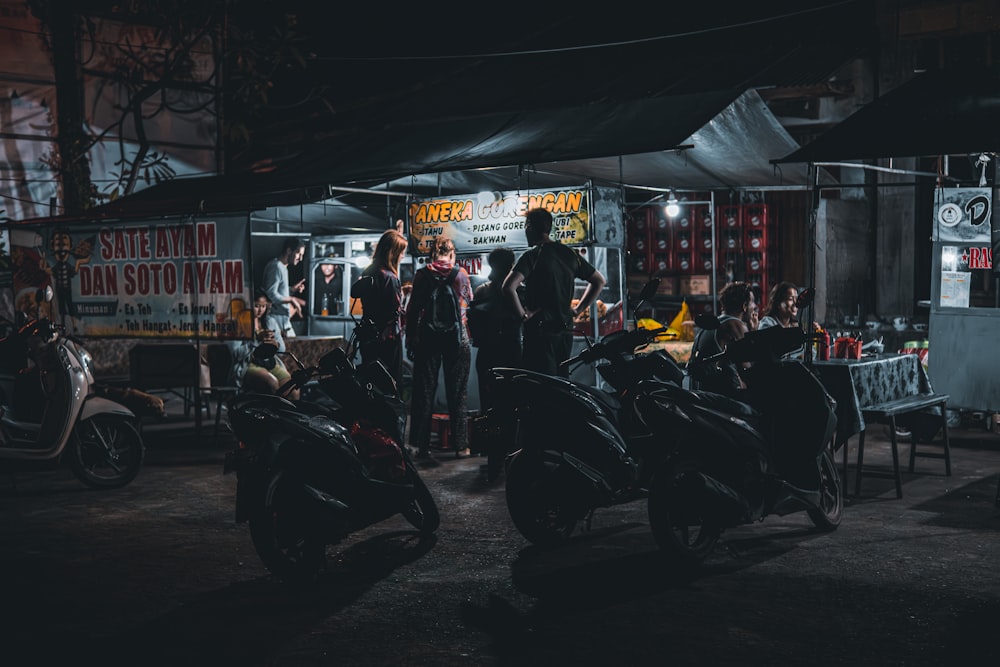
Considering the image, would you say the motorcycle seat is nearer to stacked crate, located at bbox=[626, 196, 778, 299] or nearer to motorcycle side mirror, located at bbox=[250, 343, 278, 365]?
motorcycle side mirror, located at bbox=[250, 343, 278, 365]

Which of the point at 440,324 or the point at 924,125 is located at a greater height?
the point at 924,125

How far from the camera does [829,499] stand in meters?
7.11

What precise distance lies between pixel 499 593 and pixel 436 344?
476cm

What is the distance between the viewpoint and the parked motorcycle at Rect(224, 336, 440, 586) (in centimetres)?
576

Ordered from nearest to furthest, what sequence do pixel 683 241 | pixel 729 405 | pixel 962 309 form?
pixel 729 405 → pixel 962 309 → pixel 683 241

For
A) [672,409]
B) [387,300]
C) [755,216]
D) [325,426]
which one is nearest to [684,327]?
[387,300]

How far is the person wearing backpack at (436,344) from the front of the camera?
10.2 metres

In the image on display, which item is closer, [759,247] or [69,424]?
[69,424]

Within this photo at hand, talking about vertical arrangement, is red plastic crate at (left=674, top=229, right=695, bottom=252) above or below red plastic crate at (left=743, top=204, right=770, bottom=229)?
below

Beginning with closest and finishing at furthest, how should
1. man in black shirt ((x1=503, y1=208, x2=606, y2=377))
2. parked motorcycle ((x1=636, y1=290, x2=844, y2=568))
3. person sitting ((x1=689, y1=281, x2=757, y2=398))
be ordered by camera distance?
parked motorcycle ((x1=636, y1=290, x2=844, y2=568)), person sitting ((x1=689, y1=281, x2=757, y2=398)), man in black shirt ((x1=503, y1=208, x2=606, y2=377))

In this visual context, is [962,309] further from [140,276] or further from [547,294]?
[140,276]

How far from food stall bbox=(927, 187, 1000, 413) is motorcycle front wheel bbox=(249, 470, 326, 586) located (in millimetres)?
7780

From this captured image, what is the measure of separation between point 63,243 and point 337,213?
18.7 feet

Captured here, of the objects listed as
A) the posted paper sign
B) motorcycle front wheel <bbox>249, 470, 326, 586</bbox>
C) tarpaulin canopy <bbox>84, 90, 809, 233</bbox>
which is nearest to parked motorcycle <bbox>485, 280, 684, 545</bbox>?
motorcycle front wheel <bbox>249, 470, 326, 586</bbox>
